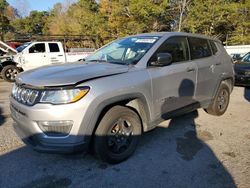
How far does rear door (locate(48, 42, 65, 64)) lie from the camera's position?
12836mm

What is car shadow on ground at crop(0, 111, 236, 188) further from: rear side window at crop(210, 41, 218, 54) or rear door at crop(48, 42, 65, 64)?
rear door at crop(48, 42, 65, 64)

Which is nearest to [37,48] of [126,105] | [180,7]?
[126,105]

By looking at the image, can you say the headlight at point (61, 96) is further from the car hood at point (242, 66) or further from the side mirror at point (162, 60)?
the car hood at point (242, 66)

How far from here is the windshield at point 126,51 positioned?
13.2 feet

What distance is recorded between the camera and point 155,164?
3701mm

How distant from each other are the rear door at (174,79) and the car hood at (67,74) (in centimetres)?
59

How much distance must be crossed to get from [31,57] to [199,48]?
29.6ft

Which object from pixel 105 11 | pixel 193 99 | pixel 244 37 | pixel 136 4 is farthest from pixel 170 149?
pixel 105 11

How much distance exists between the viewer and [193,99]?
15.6 feet

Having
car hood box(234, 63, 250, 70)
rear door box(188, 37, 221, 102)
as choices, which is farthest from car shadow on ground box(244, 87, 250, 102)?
rear door box(188, 37, 221, 102)

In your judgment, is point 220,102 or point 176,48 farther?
point 220,102

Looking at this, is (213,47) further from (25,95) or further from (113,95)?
(25,95)

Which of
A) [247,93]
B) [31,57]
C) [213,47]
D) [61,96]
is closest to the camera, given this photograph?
[61,96]

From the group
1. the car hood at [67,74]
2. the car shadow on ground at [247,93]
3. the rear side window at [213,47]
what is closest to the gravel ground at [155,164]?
the car hood at [67,74]
